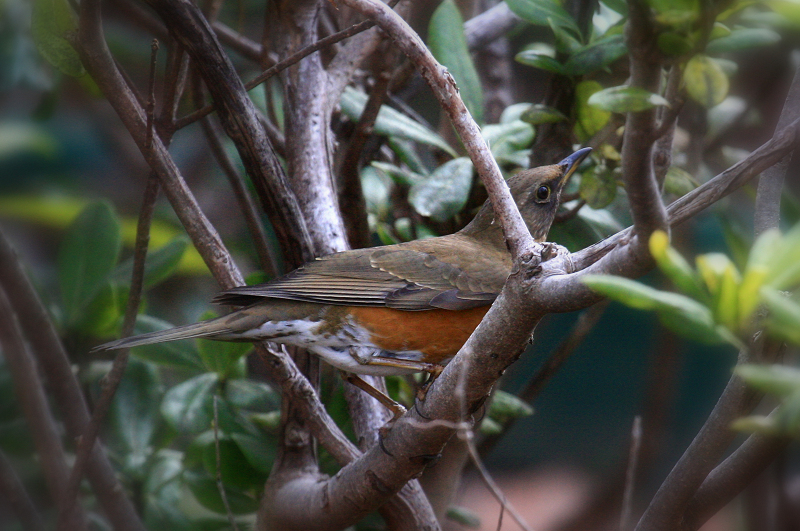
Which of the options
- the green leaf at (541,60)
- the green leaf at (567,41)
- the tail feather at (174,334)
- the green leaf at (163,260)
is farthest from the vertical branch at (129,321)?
the green leaf at (567,41)

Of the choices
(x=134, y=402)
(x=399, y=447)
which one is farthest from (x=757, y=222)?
(x=134, y=402)

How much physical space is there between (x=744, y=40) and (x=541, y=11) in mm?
812

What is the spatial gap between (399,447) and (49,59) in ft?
5.63

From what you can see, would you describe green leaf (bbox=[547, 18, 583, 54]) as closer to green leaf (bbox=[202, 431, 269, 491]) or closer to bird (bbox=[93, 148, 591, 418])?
bird (bbox=[93, 148, 591, 418])

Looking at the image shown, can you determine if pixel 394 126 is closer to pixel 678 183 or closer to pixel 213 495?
pixel 678 183

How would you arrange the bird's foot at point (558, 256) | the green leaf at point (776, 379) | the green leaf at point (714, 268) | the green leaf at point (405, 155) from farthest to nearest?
1. the green leaf at point (405, 155)
2. the bird's foot at point (558, 256)
3. the green leaf at point (714, 268)
4. the green leaf at point (776, 379)

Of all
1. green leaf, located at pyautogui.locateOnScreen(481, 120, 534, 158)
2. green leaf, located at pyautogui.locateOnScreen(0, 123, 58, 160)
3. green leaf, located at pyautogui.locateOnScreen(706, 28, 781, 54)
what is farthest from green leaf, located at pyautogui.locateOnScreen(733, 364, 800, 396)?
green leaf, located at pyautogui.locateOnScreen(0, 123, 58, 160)

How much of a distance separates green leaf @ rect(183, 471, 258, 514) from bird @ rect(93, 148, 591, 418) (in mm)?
634

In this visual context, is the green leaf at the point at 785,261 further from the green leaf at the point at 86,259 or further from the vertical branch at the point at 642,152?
the green leaf at the point at 86,259

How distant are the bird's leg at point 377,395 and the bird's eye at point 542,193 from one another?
1.17 m

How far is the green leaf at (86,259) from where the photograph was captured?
9.80 feet

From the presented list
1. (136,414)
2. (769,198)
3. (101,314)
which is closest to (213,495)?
(136,414)

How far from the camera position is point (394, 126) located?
3.17 metres

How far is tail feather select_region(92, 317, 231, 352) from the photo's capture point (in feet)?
7.77
